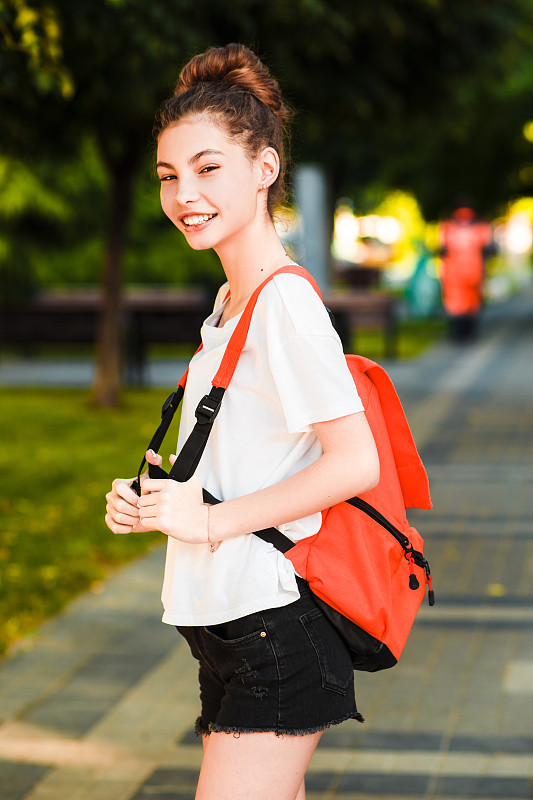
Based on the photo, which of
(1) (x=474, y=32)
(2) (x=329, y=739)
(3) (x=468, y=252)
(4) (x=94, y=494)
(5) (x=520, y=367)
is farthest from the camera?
(3) (x=468, y=252)

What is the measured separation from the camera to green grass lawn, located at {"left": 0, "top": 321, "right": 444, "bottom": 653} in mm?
6355

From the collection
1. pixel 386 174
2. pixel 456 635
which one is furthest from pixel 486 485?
Result: pixel 386 174

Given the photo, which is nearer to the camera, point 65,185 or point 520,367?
point 520,367

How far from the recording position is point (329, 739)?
4.39 m

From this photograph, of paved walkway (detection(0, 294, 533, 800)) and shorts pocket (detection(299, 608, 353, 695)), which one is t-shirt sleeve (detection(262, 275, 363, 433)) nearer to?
shorts pocket (detection(299, 608, 353, 695))

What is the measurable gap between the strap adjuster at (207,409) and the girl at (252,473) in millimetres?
53

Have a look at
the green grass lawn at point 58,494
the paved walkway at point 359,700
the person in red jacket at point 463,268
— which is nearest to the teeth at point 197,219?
the paved walkway at point 359,700

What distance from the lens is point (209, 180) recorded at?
2.15 m

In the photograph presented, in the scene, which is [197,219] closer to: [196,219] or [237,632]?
[196,219]

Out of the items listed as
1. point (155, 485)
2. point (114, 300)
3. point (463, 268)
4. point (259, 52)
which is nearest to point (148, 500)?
point (155, 485)

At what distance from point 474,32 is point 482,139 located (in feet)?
41.2

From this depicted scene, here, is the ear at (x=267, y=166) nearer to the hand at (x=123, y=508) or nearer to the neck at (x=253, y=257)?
the neck at (x=253, y=257)

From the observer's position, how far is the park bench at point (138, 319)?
50.9 ft

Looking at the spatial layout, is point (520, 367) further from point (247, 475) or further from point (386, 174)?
point (247, 475)
